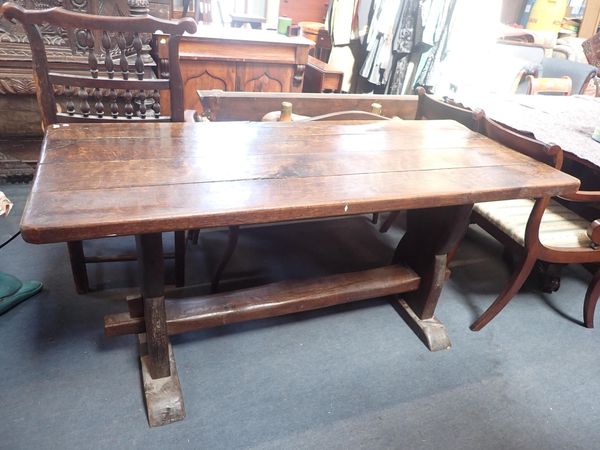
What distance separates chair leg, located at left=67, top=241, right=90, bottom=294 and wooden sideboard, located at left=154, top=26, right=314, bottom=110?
5.28 ft

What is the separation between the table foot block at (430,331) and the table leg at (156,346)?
0.93 m

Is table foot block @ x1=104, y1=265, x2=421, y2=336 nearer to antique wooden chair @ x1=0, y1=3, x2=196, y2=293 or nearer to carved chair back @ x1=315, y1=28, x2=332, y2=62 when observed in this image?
antique wooden chair @ x1=0, y1=3, x2=196, y2=293

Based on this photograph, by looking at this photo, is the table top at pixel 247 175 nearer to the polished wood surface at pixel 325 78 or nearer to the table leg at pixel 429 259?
the table leg at pixel 429 259

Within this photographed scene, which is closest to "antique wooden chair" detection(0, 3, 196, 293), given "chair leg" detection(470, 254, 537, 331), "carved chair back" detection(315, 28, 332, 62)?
"chair leg" detection(470, 254, 537, 331)

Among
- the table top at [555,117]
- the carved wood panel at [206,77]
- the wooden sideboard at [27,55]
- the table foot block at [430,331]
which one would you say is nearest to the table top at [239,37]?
the carved wood panel at [206,77]

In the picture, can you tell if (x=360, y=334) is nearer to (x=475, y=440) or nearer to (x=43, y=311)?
(x=475, y=440)

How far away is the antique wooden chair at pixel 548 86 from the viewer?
114 inches

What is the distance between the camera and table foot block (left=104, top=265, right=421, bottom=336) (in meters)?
1.37

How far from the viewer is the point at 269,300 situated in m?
1.46

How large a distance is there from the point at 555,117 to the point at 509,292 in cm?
109

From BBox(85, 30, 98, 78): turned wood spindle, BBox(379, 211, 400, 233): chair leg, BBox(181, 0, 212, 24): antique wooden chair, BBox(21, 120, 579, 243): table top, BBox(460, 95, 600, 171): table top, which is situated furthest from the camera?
BBox(181, 0, 212, 24): antique wooden chair

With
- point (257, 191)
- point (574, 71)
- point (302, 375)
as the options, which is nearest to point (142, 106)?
point (257, 191)

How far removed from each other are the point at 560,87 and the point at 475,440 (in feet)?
8.70

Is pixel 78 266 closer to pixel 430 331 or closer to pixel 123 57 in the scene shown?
pixel 123 57
